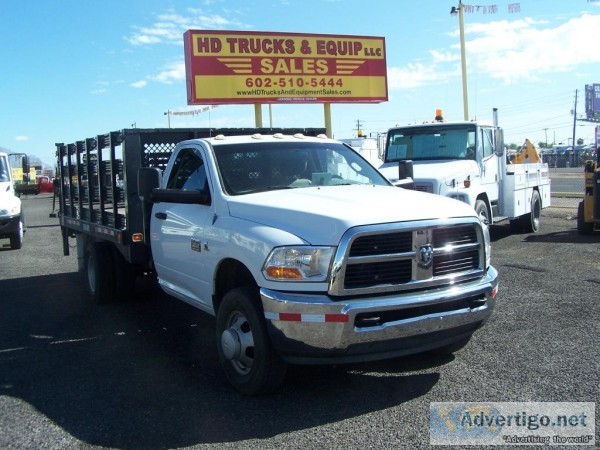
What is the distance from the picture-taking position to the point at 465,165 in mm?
11156

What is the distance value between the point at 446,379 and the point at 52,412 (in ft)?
9.76

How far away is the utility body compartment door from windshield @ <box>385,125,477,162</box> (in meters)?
6.72

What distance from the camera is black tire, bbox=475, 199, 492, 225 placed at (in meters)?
11.2

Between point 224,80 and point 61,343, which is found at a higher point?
point 224,80

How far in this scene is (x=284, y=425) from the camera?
162 inches

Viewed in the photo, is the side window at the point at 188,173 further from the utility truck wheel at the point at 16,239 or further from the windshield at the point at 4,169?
the windshield at the point at 4,169

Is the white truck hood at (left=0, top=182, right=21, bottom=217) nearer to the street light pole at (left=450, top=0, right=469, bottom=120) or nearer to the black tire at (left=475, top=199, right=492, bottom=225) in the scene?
the black tire at (left=475, top=199, right=492, bottom=225)

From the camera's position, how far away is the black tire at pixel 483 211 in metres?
11.2

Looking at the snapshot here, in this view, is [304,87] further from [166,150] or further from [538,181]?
[166,150]

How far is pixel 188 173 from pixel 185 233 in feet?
2.45

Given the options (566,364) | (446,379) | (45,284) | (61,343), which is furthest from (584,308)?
(45,284)

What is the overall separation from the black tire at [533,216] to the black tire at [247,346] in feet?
33.9

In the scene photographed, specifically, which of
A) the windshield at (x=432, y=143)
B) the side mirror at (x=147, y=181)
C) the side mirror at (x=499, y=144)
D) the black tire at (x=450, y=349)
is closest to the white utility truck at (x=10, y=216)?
the windshield at (x=432, y=143)

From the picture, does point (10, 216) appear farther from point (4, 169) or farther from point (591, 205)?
point (591, 205)
